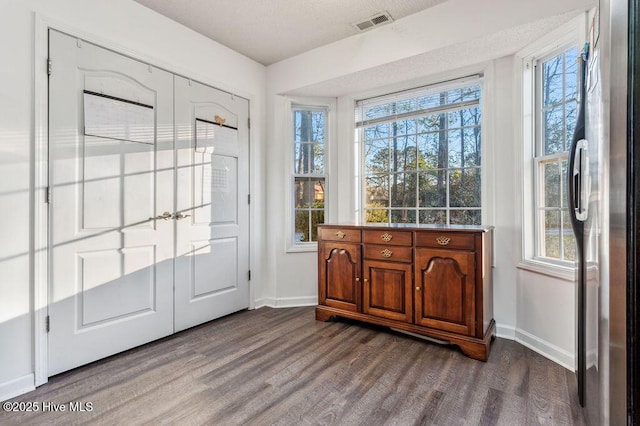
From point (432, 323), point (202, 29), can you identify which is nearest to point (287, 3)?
point (202, 29)

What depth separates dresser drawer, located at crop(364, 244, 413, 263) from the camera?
2.46m

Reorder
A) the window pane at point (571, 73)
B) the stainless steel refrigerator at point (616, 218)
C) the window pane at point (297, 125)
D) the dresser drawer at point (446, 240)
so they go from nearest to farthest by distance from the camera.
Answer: the stainless steel refrigerator at point (616, 218), the window pane at point (571, 73), the dresser drawer at point (446, 240), the window pane at point (297, 125)

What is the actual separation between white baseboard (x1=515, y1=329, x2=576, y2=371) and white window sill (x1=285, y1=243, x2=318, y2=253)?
6.57 feet

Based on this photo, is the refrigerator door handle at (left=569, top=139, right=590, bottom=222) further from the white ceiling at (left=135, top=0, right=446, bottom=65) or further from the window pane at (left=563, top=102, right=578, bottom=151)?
the white ceiling at (left=135, top=0, right=446, bottom=65)

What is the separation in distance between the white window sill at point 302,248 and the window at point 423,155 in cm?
66

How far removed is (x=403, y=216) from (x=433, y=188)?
40 cm

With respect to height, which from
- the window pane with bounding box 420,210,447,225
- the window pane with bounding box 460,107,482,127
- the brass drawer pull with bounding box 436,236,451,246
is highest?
the window pane with bounding box 460,107,482,127

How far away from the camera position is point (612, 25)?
A: 1.96 ft

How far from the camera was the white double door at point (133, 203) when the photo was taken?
2.02 meters

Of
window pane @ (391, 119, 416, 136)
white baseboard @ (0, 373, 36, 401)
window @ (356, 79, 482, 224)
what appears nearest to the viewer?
white baseboard @ (0, 373, 36, 401)

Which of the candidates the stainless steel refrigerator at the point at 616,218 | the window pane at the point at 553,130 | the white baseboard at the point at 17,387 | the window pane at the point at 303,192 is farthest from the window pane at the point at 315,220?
the stainless steel refrigerator at the point at 616,218

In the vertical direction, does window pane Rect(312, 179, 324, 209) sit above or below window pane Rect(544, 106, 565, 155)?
below

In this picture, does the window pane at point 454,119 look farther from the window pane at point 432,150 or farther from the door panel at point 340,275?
the door panel at point 340,275

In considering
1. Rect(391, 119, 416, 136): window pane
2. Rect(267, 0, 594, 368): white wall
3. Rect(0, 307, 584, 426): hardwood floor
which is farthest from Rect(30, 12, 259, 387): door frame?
Rect(391, 119, 416, 136): window pane
